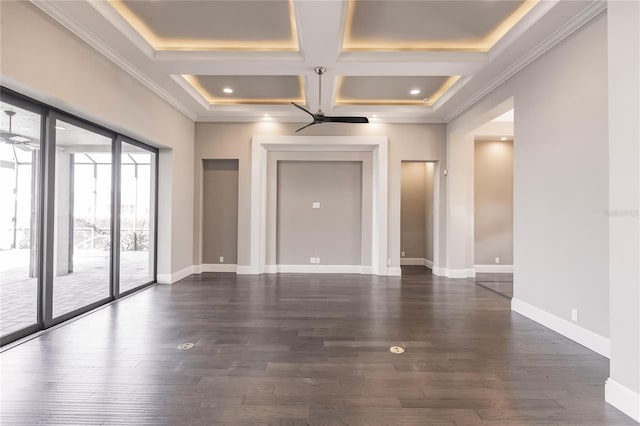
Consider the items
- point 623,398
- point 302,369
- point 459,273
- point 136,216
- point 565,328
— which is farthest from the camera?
point 459,273

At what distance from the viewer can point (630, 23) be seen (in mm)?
1949

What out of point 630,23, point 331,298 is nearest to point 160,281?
point 331,298

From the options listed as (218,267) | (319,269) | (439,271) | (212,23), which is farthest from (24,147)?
(439,271)

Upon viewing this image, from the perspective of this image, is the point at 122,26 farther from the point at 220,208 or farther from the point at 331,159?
the point at 331,159

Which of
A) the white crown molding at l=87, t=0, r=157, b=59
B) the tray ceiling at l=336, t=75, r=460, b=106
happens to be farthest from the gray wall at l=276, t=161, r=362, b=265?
the white crown molding at l=87, t=0, r=157, b=59

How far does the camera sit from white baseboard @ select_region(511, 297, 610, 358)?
2812 mm

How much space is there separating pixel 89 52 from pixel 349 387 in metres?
4.37

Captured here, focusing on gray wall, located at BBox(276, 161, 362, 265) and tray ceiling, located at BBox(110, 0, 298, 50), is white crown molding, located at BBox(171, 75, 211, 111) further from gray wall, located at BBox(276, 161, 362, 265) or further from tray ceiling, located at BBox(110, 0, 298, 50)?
gray wall, located at BBox(276, 161, 362, 265)

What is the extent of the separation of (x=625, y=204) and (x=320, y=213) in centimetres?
523

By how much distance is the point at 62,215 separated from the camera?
11.9 ft

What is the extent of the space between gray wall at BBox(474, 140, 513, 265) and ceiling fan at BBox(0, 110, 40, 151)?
7.54 metres

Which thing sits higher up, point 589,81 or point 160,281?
point 589,81

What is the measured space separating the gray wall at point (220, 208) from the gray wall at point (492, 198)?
5425mm

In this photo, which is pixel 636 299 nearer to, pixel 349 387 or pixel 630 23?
pixel 630 23
